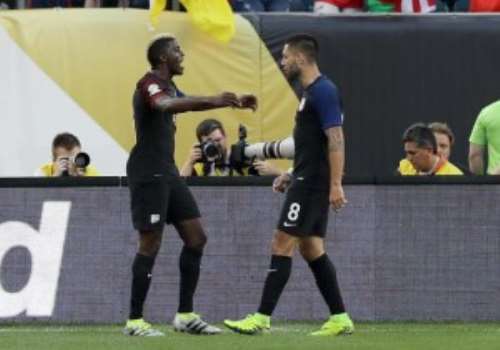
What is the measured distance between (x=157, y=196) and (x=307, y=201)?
1.02 meters

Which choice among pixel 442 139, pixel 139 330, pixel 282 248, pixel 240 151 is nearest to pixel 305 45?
pixel 282 248

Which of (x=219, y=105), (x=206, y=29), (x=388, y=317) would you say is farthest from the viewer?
(x=206, y=29)

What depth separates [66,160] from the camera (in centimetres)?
1505

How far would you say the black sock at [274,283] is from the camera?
12.3 m

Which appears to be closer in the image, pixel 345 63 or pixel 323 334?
pixel 323 334

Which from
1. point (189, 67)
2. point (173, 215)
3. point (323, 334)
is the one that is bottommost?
point (323, 334)

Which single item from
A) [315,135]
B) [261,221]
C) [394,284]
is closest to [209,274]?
[261,221]

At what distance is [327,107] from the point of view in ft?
39.8

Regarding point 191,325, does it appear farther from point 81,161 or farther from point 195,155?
point 81,161

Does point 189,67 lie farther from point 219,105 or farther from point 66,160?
point 219,105

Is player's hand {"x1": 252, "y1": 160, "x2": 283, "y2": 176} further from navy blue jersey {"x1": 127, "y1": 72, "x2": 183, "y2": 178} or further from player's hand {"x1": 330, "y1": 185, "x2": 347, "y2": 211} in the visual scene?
player's hand {"x1": 330, "y1": 185, "x2": 347, "y2": 211}

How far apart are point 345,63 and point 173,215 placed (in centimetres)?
487

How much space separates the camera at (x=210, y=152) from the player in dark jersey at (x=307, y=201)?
1.93 meters

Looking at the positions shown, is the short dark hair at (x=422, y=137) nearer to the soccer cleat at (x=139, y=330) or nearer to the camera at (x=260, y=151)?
the camera at (x=260, y=151)
